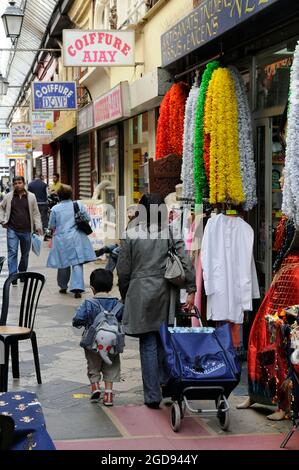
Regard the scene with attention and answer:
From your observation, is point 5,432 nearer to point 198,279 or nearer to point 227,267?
point 227,267

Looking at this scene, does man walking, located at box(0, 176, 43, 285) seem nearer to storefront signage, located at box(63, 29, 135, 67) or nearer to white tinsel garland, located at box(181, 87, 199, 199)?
storefront signage, located at box(63, 29, 135, 67)

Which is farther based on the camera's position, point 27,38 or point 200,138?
point 27,38

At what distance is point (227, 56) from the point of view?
24.6ft

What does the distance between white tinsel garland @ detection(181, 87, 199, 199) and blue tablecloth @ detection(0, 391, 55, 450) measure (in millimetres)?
4344

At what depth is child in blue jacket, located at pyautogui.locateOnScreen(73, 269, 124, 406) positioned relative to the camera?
18.5ft

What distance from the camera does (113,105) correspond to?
12445 mm

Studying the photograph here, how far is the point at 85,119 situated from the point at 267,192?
954 centimetres

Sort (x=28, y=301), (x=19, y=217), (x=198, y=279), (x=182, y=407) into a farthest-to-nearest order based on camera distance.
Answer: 1. (x=19, y=217)
2. (x=198, y=279)
3. (x=28, y=301)
4. (x=182, y=407)

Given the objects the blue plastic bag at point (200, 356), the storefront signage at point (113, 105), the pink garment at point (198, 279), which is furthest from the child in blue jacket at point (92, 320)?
the storefront signage at point (113, 105)

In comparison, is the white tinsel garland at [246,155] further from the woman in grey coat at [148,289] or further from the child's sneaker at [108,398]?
the child's sneaker at [108,398]

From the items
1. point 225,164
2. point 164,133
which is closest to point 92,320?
point 225,164

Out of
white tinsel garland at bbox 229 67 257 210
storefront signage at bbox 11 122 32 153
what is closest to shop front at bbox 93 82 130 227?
white tinsel garland at bbox 229 67 257 210

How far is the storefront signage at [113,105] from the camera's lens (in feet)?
38.1

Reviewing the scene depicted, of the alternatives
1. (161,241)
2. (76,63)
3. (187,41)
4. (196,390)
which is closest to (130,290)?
(161,241)
